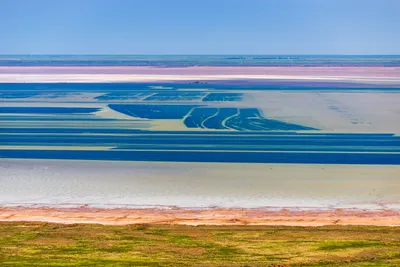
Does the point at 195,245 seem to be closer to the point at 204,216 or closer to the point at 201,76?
the point at 204,216

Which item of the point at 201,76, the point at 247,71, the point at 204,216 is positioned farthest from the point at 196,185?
the point at 247,71

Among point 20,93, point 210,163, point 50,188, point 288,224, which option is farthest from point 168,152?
point 20,93

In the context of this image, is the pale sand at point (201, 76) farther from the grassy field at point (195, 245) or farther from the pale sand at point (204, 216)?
the grassy field at point (195, 245)

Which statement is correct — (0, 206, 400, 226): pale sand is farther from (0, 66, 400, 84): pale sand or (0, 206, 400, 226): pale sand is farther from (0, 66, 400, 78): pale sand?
(0, 66, 400, 78): pale sand

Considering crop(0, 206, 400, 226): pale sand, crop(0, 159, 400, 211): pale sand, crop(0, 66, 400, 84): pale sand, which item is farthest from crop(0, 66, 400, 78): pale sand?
crop(0, 206, 400, 226): pale sand

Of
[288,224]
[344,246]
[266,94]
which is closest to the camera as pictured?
[344,246]

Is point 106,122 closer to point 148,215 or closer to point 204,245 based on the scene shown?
point 148,215

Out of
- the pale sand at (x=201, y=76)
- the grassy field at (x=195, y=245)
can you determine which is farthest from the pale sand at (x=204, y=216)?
the pale sand at (x=201, y=76)
